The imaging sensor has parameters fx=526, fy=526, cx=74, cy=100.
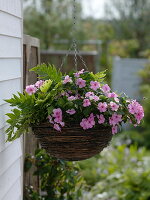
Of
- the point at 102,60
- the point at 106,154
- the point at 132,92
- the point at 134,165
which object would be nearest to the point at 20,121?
the point at 134,165

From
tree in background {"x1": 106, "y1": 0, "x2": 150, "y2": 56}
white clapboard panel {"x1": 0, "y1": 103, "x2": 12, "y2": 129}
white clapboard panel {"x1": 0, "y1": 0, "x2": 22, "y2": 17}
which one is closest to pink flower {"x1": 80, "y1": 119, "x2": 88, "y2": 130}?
white clapboard panel {"x1": 0, "y1": 103, "x2": 12, "y2": 129}

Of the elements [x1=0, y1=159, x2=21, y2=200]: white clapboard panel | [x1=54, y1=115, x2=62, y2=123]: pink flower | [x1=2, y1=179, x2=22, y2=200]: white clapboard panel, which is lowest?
[x1=2, y1=179, x2=22, y2=200]: white clapboard panel

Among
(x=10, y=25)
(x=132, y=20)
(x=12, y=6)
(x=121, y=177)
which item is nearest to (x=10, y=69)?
(x=10, y=25)

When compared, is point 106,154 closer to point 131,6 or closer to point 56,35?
point 56,35

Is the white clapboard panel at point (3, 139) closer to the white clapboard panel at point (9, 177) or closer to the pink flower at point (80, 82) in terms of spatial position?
the white clapboard panel at point (9, 177)

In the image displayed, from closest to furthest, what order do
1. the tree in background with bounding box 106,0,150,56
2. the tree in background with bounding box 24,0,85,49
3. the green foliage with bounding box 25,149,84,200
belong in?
the green foliage with bounding box 25,149,84,200
the tree in background with bounding box 24,0,85,49
the tree in background with bounding box 106,0,150,56

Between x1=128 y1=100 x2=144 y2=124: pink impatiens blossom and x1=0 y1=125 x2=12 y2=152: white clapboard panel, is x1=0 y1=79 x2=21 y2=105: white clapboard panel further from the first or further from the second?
x1=128 y1=100 x2=144 y2=124: pink impatiens blossom

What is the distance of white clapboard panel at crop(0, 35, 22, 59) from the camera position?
2862mm

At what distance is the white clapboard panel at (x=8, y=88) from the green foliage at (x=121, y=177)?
9.56ft

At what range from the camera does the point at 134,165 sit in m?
6.79

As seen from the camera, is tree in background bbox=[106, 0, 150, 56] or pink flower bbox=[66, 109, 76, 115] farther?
tree in background bbox=[106, 0, 150, 56]

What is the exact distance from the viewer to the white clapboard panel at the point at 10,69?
9.42 feet

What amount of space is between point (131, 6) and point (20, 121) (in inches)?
608

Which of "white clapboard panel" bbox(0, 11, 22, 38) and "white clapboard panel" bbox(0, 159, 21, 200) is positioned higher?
"white clapboard panel" bbox(0, 11, 22, 38)
